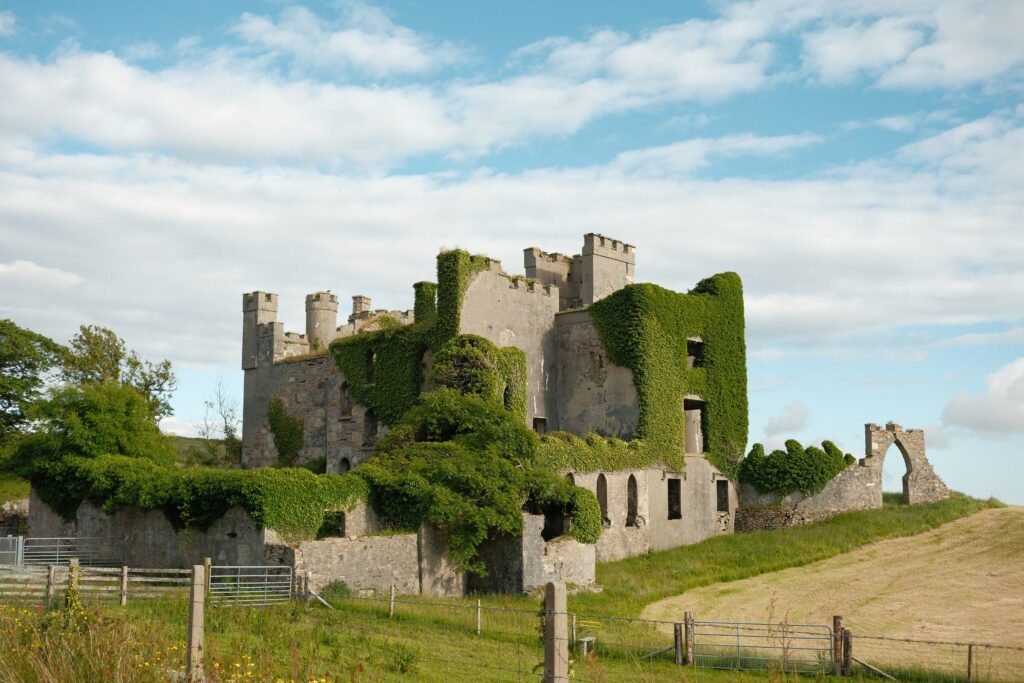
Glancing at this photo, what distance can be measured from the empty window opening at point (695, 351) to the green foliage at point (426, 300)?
30.7 ft

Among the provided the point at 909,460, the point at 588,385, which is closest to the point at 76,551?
the point at 588,385

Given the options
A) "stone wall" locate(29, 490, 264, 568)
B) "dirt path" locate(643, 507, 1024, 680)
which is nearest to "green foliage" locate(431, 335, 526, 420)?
"dirt path" locate(643, 507, 1024, 680)

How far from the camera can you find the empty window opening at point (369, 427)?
4006 cm

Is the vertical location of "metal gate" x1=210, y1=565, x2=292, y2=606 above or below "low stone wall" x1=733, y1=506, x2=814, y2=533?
below

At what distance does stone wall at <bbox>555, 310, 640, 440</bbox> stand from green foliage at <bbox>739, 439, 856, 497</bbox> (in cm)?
579

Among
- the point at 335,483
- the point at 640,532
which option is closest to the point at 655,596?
the point at 640,532

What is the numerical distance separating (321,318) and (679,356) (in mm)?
16372

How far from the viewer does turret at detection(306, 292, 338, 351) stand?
4739cm

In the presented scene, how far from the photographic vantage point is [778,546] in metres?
35.8

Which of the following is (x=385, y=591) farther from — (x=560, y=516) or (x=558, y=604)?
(x=558, y=604)

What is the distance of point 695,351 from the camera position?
41.1 meters

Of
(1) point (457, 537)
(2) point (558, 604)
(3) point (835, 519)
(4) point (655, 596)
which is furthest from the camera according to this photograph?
(3) point (835, 519)

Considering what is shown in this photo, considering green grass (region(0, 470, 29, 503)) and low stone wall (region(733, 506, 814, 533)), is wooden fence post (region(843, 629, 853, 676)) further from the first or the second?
green grass (region(0, 470, 29, 503))

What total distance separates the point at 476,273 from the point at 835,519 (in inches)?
601
